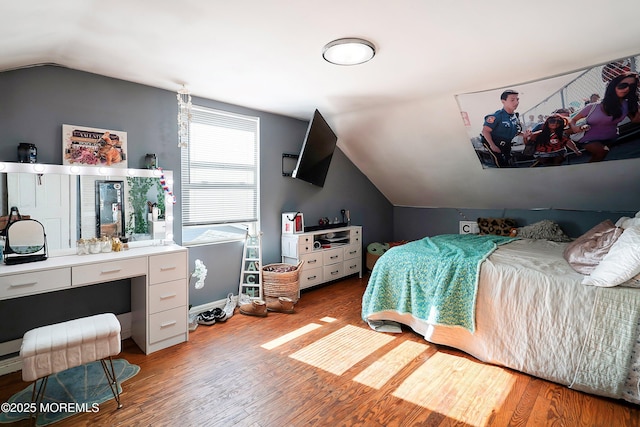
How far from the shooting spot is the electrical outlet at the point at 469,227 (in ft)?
17.0

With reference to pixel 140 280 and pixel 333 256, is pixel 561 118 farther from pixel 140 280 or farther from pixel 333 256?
pixel 140 280

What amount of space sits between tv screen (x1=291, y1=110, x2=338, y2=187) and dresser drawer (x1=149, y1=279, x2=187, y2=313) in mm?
1771

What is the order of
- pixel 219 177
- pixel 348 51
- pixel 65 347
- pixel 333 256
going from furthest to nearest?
pixel 333 256
pixel 219 177
pixel 348 51
pixel 65 347

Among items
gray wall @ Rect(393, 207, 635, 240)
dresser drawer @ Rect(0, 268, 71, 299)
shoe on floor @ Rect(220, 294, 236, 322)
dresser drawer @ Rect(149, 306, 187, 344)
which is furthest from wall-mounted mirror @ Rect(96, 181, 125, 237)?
gray wall @ Rect(393, 207, 635, 240)

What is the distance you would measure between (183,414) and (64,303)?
155cm

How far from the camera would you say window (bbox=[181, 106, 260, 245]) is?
3.46 m

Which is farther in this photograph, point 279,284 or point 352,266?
point 352,266

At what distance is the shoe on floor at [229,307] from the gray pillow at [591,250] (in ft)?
10.1

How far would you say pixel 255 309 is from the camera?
3430mm

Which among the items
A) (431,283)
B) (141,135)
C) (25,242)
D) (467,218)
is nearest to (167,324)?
(25,242)

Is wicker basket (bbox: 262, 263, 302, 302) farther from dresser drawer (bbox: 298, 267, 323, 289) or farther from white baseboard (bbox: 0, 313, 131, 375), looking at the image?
white baseboard (bbox: 0, 313, 131, 375)

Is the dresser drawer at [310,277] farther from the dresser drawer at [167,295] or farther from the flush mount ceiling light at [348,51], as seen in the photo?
the flush mount ceiling light at [348,51]

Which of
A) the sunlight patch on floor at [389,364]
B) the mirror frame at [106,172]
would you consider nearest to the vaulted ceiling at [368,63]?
the mirror frame at [106,172]

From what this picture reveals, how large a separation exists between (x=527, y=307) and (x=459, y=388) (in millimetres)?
788
